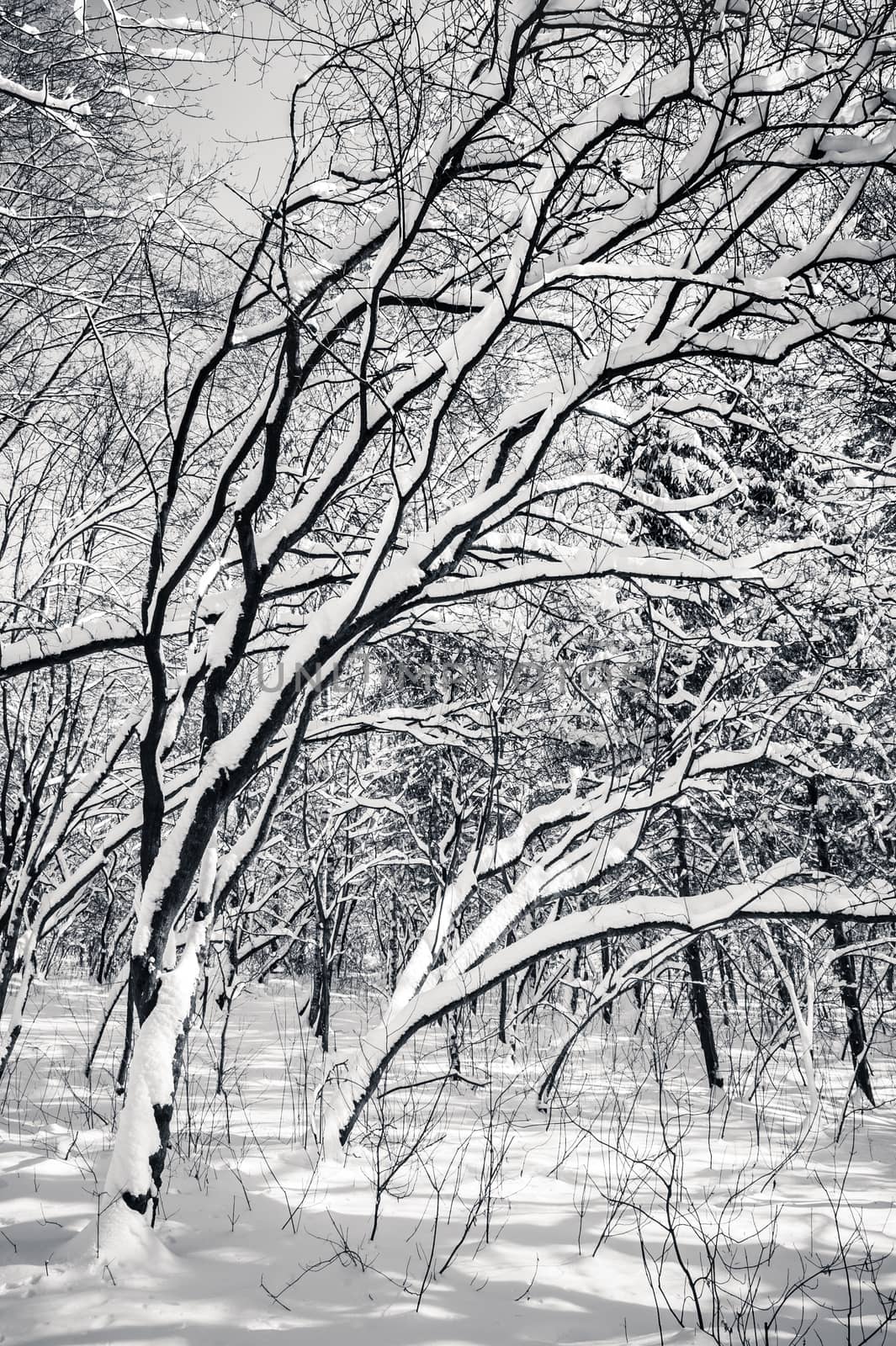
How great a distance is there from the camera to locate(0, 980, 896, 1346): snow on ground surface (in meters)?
2.38

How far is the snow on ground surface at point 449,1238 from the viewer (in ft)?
7.79

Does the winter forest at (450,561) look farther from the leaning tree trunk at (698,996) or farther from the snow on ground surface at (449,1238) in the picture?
the leaning tree trunk at (698,996)

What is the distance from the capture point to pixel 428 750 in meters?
9.73

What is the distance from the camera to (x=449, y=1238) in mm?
3047

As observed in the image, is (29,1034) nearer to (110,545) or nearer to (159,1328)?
(110,545)

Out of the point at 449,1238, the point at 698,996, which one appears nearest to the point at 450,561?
the point at 449,1238

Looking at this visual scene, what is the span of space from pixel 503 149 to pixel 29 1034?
11567 millimetres

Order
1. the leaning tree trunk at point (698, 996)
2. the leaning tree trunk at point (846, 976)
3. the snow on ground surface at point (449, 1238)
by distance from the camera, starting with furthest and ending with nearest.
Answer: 1. the leaning tree trunk at point (698, 996)
2. the leaning tree trunk at point (846, 976)
3. the snow on ground surface at point (449, 1238)

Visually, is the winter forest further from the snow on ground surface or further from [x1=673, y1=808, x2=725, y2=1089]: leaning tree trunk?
[x1=673, y1=808, x2=725, y2=1089]: leaning tree trunk

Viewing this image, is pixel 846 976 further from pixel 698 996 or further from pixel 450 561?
pixel 450 561

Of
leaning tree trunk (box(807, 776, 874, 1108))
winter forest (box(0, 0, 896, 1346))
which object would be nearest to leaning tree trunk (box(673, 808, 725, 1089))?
leaning tree trunk (box(807, 776, 874, 1108))

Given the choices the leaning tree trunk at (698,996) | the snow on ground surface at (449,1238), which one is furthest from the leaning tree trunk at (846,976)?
the snow on ground surface at (449,1238)

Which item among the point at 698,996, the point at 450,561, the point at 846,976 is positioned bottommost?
the point at 698,996

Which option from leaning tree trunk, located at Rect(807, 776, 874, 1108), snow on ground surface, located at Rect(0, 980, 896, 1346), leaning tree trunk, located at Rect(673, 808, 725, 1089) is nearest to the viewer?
snow on ground surface, located at Rect(0, 980, 896, 1346)
